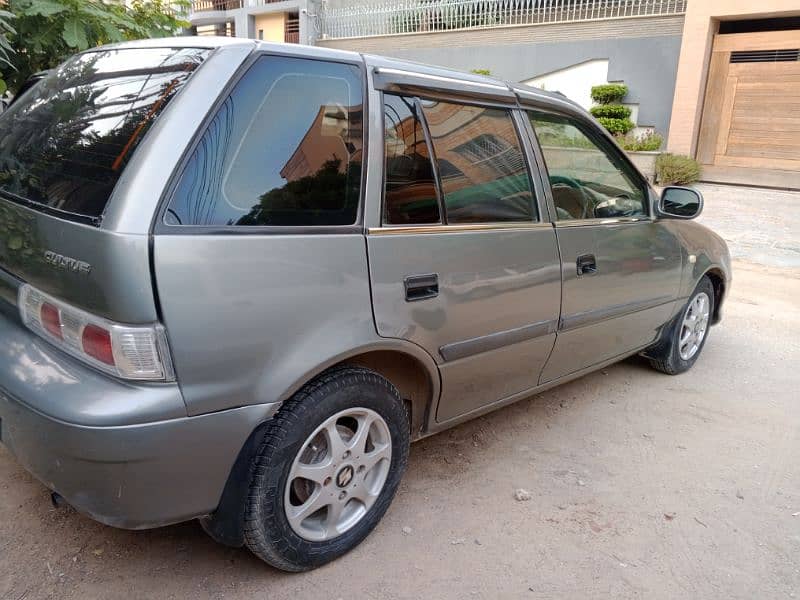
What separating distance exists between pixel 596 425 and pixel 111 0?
480cm

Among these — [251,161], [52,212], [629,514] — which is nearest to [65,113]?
[52,212]

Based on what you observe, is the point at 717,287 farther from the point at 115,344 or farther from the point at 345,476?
the point at 115,344

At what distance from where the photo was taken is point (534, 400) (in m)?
4.06

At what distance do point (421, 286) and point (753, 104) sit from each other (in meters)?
13.2

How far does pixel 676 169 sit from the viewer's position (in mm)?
12945

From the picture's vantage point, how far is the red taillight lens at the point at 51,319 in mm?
2043

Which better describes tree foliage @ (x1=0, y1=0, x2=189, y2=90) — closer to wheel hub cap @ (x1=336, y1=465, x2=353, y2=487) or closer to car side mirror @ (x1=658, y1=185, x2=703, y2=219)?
wheel hub cap @ (x1=336, y1=465, x2=353, y2=487)

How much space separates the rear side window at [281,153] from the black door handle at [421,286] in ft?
1.13

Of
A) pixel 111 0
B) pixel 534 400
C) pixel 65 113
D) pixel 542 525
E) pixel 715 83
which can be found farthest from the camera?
pixel 715 83

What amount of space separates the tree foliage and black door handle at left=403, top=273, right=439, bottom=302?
3200mm

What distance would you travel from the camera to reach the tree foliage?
4.17 meters

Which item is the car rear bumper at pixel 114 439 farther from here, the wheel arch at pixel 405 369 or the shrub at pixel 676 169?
the shrub at pixel 676 169

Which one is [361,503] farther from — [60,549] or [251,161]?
[251,161]

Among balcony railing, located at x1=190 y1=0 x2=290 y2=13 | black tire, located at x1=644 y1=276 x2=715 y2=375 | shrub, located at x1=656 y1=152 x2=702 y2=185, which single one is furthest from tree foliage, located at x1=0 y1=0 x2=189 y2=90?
balcony railing, located at x1=190 y1=0 x2=290 y2=13
